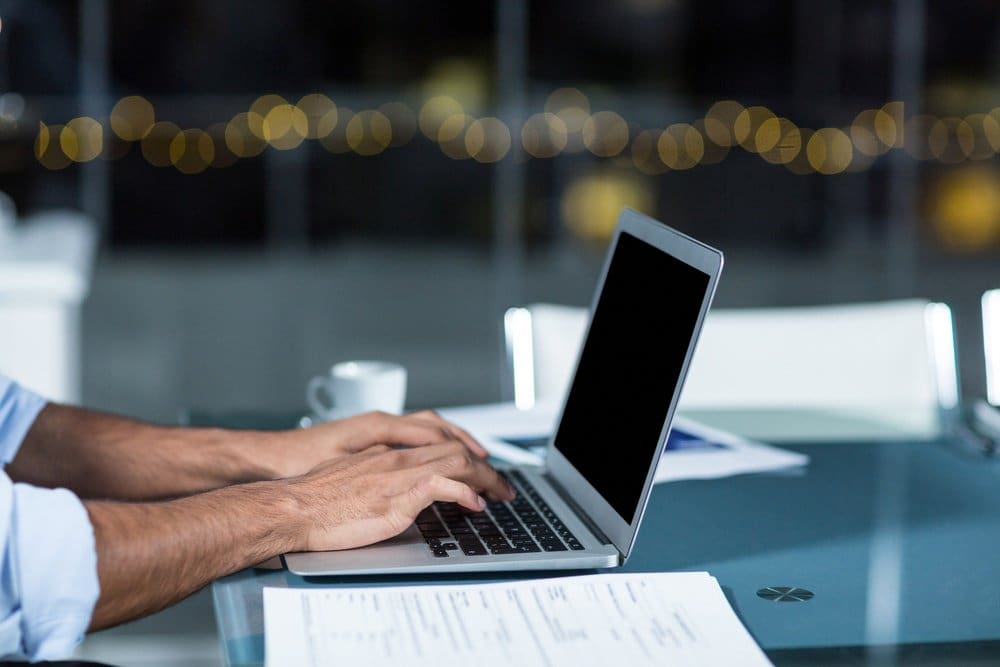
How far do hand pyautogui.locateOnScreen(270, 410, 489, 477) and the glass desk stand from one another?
256 millimetres

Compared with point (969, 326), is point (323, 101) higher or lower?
higher

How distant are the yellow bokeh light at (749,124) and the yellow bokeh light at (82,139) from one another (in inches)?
89.6

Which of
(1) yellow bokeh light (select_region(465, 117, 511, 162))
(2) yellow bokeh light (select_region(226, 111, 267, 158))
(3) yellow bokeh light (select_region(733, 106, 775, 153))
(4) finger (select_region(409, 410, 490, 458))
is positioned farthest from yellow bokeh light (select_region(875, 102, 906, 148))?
(4) finger (select_region(409, 410, 490, 458))

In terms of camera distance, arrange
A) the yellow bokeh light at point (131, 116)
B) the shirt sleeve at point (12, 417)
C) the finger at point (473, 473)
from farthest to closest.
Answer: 1. the yellow bokeh light at point (131, 116)
2. the shirt sleeve at point (12, 417)
3. the finger at point (473, 473)

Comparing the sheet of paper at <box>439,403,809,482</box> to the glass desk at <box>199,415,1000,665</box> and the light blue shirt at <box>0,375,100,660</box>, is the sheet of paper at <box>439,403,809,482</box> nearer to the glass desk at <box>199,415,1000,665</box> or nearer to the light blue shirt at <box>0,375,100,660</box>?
the glass desk at <box>199,415,1000,665</box>

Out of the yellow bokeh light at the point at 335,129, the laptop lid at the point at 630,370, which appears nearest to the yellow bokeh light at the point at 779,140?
the yellow bokeh light at the point at 335,129

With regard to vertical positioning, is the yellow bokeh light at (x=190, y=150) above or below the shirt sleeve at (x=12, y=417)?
above

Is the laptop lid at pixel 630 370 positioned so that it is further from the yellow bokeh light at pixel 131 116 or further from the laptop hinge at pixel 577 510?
the yellow bokeh light at pixel 131 116

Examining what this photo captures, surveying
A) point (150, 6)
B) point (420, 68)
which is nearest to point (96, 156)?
point (150, 6)

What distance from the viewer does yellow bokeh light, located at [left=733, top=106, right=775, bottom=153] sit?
4586 millimetres

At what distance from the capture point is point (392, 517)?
1083 mm

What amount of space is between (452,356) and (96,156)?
4.86ft

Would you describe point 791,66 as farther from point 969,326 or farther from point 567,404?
point 567,404

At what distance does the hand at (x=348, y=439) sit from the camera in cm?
133
